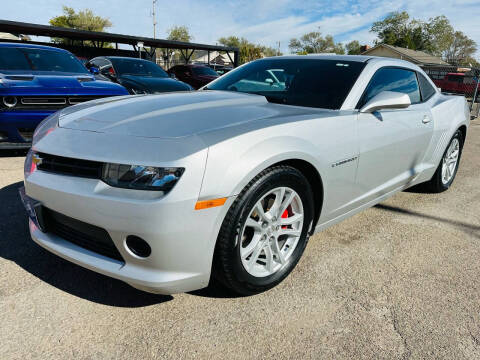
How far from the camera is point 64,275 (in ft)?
6.95

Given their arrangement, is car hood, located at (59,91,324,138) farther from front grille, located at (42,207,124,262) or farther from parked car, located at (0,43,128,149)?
parked car, located at (0,43,128,149)

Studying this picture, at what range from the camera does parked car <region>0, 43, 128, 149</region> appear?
12.9ft

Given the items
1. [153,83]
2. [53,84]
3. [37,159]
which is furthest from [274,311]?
[153,83]

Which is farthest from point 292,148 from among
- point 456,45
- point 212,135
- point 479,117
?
point 456,45

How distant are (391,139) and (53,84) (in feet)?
12.6

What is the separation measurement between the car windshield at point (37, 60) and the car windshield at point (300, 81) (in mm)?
3021

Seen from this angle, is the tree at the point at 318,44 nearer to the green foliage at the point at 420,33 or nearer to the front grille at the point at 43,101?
the green foliage at the point at 420,33

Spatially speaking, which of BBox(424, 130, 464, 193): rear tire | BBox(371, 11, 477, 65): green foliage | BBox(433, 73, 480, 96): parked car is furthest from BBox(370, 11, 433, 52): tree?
BBox(424, 130, 464, 193): rear tire

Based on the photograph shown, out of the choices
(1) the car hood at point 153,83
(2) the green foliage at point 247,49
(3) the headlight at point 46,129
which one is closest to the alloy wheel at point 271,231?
(3) the headlight at point 46,129

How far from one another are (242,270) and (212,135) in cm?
72

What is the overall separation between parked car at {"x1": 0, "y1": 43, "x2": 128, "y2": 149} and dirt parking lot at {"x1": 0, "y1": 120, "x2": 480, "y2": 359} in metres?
1.67

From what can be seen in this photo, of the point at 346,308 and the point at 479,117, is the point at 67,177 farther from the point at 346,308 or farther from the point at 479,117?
the point at 479,117

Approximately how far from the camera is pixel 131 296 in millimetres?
1976

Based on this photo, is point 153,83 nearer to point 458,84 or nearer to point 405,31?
point 458,84
